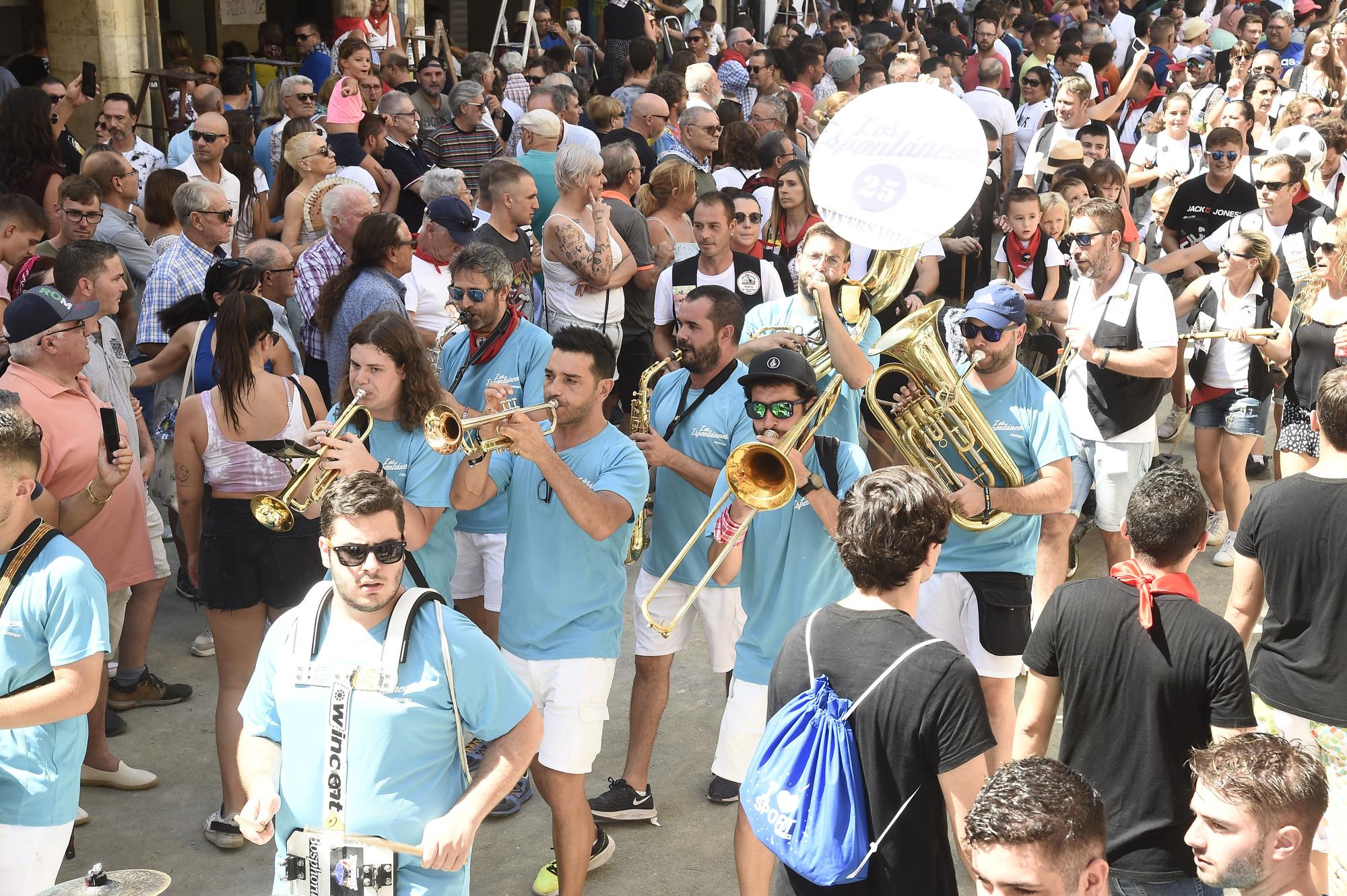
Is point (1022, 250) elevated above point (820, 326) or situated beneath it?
situated beneath

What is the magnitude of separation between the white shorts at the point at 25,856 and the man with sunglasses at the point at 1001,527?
2.76 meters

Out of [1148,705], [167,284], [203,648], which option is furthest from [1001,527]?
[167,284]

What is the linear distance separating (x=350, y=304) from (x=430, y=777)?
2.99 meters

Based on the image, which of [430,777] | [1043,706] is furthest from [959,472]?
[430,777]

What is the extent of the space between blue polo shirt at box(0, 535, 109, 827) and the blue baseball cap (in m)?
2.87

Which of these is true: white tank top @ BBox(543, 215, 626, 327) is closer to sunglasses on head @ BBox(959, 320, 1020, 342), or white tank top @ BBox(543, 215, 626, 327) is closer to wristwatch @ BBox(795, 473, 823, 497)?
sunglasses on head @ BBox(959, 320, 1020, 342)

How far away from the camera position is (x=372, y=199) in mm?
6414

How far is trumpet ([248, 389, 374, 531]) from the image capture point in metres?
4.22

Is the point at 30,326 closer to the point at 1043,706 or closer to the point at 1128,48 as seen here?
the point at 1043,706

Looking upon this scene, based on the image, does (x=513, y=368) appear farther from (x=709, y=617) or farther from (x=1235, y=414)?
(x=1235, y=414)

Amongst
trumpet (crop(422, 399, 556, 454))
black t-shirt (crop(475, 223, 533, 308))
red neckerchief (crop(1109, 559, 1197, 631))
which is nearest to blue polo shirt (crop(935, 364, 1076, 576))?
red neckerchief (crop(1109, 559, 1197, 631))

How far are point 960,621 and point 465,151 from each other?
18.4 feet

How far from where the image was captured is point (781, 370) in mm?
4141

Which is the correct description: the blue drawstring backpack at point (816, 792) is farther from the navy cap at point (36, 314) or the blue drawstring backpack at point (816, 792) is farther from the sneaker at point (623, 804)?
the navy cap at point (36, 314)
